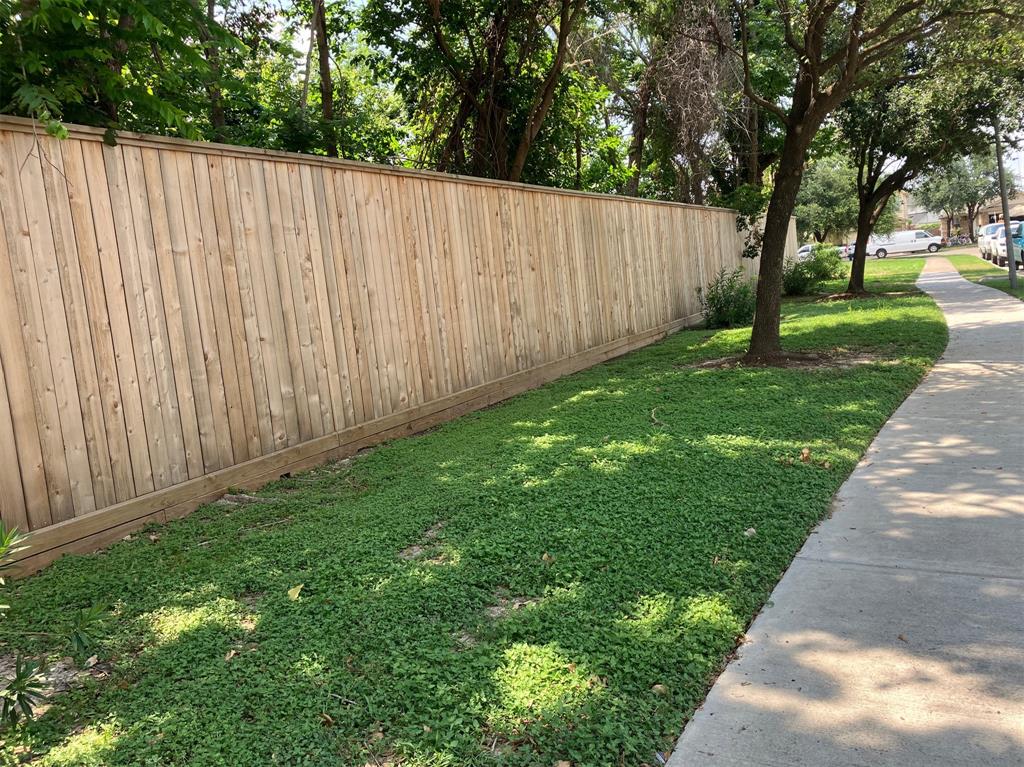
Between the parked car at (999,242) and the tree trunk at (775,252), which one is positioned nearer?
the tree trunk at (775,252)

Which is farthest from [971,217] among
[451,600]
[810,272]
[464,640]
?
[464,640]

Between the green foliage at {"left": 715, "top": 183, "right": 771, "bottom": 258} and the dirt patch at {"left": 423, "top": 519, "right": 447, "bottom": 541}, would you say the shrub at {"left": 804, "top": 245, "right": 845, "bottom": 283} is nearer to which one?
the green foliage at {"left": 715, "top": 183, "right": 771, "bottom": 258}

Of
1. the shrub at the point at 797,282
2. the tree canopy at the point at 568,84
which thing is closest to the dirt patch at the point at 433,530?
the tree canopy at the point at 568,84

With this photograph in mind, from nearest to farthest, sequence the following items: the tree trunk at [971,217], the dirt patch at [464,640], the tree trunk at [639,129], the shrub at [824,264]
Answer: the dirt patch at [464,640] → the tree trunk at [639,129] → the shrub at [824,264] → the tree trunk at [971,217]

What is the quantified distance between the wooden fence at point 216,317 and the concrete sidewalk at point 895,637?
351 cm

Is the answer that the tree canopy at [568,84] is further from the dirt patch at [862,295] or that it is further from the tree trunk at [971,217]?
the tree trunk at [971,217]

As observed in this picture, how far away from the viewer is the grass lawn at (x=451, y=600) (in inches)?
100

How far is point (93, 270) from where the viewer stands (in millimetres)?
4473

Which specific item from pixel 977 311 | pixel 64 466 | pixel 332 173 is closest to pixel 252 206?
pixel 332 173

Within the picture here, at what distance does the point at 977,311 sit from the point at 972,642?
42.8 feet

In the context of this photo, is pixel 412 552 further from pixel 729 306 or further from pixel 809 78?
pixel 729 306

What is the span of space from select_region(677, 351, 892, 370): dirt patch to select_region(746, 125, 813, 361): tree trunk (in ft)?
0.33

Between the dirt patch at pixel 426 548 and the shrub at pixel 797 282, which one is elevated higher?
the shrub at pixel 797 282

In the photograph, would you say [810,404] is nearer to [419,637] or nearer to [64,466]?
[419,637]
